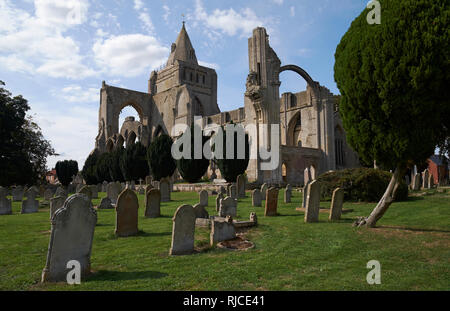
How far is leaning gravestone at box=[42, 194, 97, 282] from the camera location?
13.6ft

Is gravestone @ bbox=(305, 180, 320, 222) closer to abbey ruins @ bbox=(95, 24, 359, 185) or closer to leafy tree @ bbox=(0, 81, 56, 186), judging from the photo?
abbey ruins @ bbox=(95, 24, 359, 185)

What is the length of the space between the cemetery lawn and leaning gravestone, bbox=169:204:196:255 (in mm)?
209

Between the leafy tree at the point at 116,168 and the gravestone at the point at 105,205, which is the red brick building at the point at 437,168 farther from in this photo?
the leafy tree at the point at 116,168

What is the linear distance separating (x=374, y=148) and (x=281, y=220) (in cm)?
335

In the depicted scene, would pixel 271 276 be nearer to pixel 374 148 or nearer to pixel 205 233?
pixel 205 233

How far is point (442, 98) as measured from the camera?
19.4ft

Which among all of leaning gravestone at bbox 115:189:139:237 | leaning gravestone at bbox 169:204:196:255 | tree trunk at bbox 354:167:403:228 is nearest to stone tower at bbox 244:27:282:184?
tree trunk at bbox 354:167:403:228

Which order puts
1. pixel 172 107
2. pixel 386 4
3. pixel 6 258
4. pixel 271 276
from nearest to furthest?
pixel 271 276
pixel 6 258
pixel 386 4
pixel 172 107

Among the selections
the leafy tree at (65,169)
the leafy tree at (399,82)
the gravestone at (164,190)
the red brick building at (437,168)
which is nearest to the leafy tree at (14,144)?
the leafy tree at (65,169)

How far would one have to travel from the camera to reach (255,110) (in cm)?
2412

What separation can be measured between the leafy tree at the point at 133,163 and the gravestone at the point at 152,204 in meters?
24.8

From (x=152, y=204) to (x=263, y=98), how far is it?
1527 centimetres

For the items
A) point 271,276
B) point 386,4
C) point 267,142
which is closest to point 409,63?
point 386,4

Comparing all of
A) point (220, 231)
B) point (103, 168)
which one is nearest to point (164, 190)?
point (220, 231)
